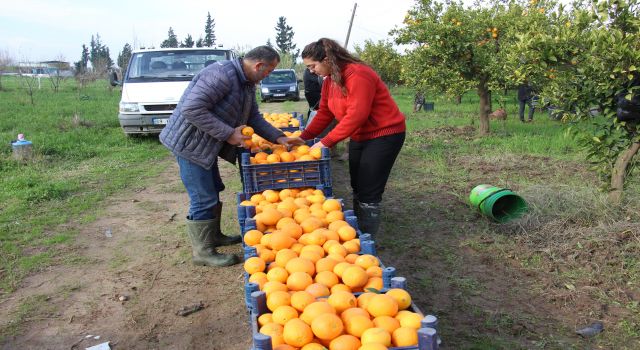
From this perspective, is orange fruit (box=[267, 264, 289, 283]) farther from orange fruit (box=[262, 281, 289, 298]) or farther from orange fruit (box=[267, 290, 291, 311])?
orange fruit (box=[267, 290, 291, 311])

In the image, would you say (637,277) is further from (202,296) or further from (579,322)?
(202,296)

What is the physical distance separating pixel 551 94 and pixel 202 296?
3.93 m

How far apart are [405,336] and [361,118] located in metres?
2.06

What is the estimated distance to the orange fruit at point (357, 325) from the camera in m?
1.90

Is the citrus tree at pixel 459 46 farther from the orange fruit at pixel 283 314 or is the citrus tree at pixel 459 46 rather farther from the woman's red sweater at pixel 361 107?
the orange fruit at pixel 283 314

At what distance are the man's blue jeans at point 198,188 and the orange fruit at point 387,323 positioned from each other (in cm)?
249

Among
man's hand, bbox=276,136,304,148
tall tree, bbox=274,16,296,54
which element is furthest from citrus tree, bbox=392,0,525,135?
tall tree, bbox=274,16,296,54

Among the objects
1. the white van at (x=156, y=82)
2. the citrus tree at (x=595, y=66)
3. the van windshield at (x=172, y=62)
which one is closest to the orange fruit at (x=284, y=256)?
the citrus tree at (x=595, y=66)

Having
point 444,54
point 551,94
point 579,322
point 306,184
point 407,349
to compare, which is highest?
point 444,54

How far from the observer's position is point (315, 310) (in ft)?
6.49

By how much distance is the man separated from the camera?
375cm

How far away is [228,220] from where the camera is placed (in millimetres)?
5598

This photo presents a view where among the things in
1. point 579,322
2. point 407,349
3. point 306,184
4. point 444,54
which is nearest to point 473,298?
point 579,322

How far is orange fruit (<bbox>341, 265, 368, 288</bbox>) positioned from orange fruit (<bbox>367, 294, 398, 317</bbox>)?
207 mm
